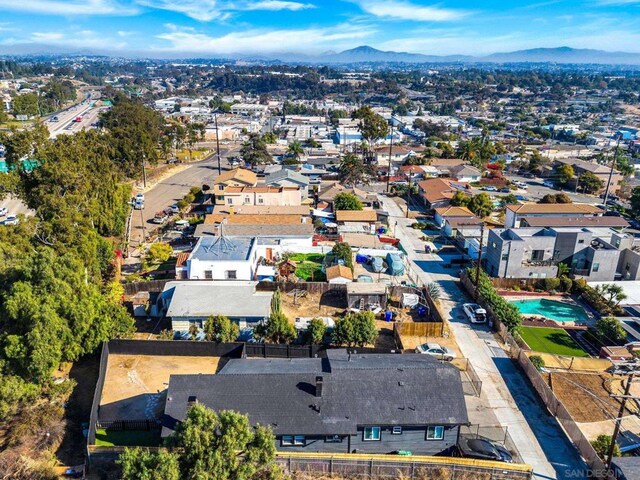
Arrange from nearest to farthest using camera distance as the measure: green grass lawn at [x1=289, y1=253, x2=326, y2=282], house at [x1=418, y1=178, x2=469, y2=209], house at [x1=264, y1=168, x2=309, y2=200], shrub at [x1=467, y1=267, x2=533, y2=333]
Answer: shrub at [x1=467, y1=267, x2=533, y2=333] → green grass lawn at [x1=289, y1=253, x2=326, y2=282] → house at [x1=418, y1=178, x2=469, y2=209] → house at [x1=264, y1=168, x2=309, y2=200]

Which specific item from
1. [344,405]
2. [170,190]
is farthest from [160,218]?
[344,405]

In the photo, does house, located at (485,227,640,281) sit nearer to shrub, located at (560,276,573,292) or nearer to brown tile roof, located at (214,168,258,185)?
shrub, located at (560,276,573,292)

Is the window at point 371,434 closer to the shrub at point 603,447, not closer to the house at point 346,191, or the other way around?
the shrub at point 603,447

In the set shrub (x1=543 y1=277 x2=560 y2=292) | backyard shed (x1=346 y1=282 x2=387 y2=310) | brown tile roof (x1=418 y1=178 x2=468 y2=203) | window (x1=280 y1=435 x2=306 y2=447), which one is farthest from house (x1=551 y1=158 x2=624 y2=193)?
window (x1=280 y1=435 x2=306 y2=447)

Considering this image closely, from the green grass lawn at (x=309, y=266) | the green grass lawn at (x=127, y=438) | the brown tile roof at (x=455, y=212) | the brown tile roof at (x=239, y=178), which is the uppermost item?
the brown tile roof at (x=239, y=178)

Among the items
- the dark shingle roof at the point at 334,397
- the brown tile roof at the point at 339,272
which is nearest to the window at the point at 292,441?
the dark shingle roof at the point at 334,397

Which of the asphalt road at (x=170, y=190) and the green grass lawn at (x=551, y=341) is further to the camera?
the asphalt road at (x=170, y=190)
